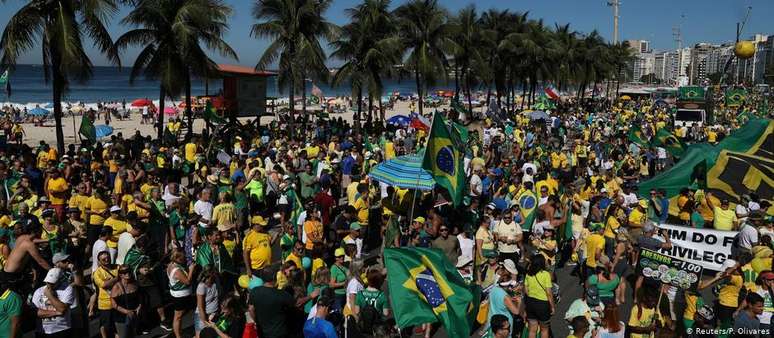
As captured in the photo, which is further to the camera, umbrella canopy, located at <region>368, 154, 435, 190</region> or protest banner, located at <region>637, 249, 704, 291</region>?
umbrella canopy, located at <region>368, 154, 435, 190</region>

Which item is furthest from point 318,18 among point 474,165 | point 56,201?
point 56,201

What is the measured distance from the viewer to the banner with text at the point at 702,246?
8023 millimetres

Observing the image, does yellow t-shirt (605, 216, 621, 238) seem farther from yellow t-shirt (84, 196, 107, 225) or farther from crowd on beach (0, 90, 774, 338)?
yellow t-shirt (84, 196, 107, 225)

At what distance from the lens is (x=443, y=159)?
28.8 feet

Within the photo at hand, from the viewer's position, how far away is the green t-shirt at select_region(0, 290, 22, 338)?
21.0 feet

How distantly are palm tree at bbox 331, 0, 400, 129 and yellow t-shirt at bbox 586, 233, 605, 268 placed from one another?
2169 centimetres

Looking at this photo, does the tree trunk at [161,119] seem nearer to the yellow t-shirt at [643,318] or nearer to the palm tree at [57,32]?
the palm tree at [57,32]

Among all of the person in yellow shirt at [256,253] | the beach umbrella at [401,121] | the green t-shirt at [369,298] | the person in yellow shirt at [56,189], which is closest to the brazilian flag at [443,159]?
the green t-shirt at [369,298]

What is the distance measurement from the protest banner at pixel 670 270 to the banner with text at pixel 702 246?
0.61 metres

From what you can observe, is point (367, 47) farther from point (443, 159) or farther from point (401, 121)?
point (443, 159)

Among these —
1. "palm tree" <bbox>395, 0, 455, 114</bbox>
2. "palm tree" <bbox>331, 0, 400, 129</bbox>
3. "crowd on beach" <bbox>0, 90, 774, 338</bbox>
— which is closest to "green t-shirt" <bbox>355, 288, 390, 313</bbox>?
"crowd on beach" <bbox>0, 90, 774, 338</bbox>

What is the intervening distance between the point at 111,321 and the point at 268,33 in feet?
67.0

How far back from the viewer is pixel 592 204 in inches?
490

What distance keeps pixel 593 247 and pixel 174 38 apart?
18.4 meters
